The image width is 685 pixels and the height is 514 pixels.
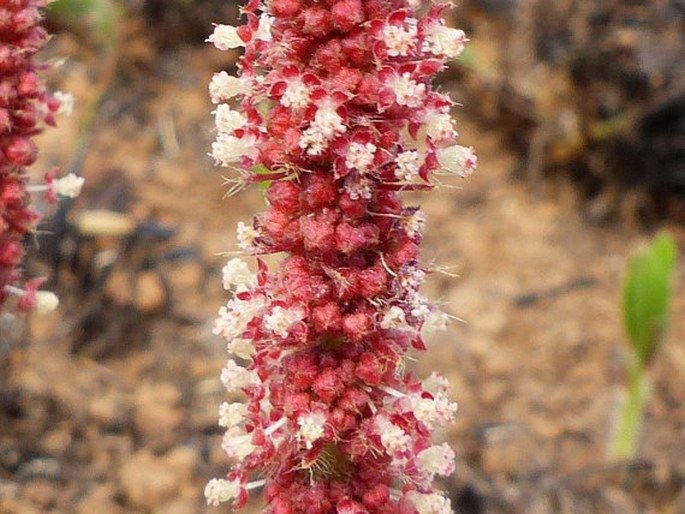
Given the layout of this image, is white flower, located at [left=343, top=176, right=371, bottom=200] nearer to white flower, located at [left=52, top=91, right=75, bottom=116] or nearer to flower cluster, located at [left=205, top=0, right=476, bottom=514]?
flower cluster, located at [left=205, top=0, right=476, bottom=514]

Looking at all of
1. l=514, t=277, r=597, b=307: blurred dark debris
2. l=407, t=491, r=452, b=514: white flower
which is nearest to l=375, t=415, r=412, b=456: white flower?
l=407, t=491, r=452, b=514: white flower

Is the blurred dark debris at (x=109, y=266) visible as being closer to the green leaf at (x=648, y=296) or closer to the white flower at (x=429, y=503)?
the green leaf at (x=648, y=296)

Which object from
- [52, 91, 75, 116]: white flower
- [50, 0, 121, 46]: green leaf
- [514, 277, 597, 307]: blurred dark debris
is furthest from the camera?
[514, 277, 597, 307]: blurred dark debris

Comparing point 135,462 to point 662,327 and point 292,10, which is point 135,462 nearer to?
point 662,327

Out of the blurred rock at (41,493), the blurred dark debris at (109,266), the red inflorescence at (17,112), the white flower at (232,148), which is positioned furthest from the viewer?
the blurred dark debris at (109,266)

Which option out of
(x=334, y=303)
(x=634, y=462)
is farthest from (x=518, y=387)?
(x=334, y=303)

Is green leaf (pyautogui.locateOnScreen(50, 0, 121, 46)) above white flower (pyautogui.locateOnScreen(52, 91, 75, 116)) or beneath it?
above

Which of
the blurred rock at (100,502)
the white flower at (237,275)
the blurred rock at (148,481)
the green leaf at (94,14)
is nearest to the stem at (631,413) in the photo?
the blurred rock at (148,481)

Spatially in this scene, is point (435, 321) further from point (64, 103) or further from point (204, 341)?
point (204, 341)
